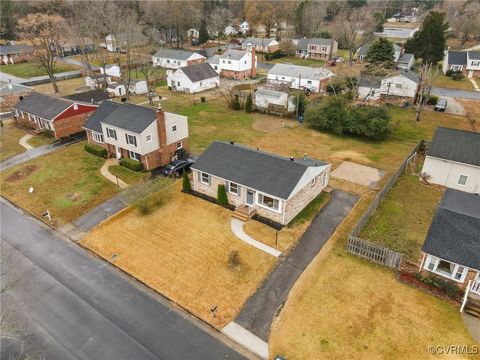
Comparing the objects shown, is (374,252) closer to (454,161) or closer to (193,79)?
(454,161)

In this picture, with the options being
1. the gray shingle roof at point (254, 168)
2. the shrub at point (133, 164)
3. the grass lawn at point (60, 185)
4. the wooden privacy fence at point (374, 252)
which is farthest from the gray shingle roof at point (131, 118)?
the wooden privacy fence at point (374, 252)

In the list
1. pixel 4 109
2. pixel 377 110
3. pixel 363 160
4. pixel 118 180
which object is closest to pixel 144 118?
pixel 118 180

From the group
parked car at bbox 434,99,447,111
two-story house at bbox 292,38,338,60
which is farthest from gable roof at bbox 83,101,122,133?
two-story house at bbox 292,38,338,60

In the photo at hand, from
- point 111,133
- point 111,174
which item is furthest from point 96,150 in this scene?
point 111,174

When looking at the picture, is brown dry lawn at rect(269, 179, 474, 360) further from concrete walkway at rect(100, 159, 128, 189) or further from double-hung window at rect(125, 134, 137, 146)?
double-hung window at rect(125, 134, 137, 146)

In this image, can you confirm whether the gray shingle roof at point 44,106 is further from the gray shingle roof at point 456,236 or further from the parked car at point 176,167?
the gray shingle roof at point 456,236

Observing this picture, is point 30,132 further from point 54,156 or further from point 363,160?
point 363,160
